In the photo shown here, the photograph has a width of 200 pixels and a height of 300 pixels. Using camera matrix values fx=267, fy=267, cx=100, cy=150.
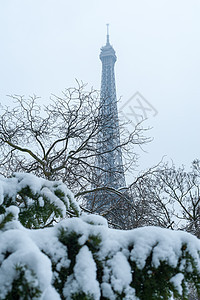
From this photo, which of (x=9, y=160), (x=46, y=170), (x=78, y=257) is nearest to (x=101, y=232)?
(x=78, y=257)

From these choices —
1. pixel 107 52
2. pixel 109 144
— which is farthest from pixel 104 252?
pixel 107 52

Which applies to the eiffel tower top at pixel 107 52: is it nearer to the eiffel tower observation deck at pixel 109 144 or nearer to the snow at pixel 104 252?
the eiffel tower observation deck at pixel 109 144

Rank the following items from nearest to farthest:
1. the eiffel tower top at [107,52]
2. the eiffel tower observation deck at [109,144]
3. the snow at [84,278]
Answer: the snow at [84,278] < the eiffel tower observation deck at [109,144] < the eiffel tower top at [107,52]

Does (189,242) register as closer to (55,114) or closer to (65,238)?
(65,238)

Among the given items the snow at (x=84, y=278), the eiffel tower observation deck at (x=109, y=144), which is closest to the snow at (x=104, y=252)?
the snow at (x=84, y=278)

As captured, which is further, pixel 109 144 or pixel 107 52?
pixel 107 52

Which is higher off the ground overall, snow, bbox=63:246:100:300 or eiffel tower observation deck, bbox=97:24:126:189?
eiffel tower observation deck, bbox=97:24:126:189

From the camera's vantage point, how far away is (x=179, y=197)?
11578mm

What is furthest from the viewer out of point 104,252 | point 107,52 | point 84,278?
point 107,52

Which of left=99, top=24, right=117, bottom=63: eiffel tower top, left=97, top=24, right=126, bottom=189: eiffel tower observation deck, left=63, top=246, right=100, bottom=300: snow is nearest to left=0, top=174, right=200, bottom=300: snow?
left=63, top=246, right=100, bottom=300: snow

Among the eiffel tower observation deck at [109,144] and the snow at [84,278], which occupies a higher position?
the eiffel tower observation deck at [109,144]

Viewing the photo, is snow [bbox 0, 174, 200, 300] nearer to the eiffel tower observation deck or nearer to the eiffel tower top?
the eiffel tower observation deck

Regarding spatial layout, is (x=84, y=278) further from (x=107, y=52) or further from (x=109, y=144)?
(x=107, y=52)

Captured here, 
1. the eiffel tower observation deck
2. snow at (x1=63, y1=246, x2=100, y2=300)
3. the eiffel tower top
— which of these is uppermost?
the eiffel tower top
